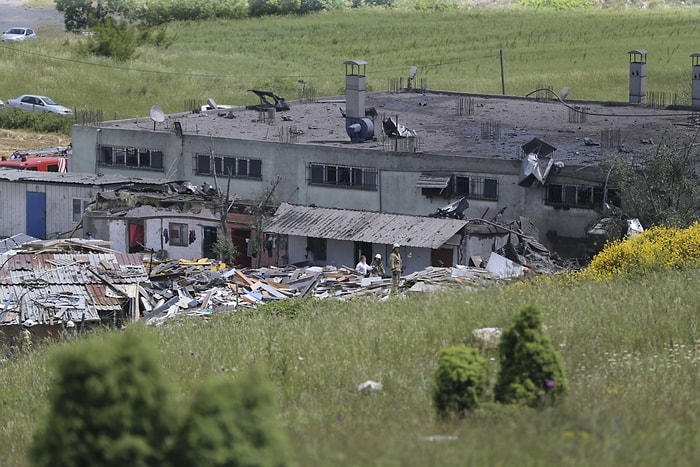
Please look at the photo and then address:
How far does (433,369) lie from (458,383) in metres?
4.26

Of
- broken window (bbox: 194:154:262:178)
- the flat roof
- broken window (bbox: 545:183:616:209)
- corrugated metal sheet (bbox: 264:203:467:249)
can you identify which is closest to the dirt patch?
the flat roof

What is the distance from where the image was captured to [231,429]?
32.1 ft

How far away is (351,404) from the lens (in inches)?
637

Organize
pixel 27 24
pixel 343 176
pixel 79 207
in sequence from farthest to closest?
1. pixel 27 24
2. pixel 79 207
3. pixel 343 176

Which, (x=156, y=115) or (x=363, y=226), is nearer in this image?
(x=363, y=226)

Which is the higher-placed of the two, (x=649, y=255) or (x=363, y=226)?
(x=649, y=255)

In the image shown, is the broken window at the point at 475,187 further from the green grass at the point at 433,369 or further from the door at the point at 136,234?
the green grass at the point at 433,369

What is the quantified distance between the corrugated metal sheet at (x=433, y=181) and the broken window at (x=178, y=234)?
7.81 m

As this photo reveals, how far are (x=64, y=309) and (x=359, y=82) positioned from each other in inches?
736

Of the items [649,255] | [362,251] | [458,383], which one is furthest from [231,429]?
[362,251]

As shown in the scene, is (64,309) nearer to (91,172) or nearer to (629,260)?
(629,260)

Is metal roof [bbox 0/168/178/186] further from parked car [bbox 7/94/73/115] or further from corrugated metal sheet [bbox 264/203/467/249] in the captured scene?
parked car [bbox 7/94/73/115]

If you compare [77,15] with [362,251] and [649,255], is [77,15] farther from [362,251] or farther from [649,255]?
[649,255]

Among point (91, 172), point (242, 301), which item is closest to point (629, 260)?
point (242, 301)
